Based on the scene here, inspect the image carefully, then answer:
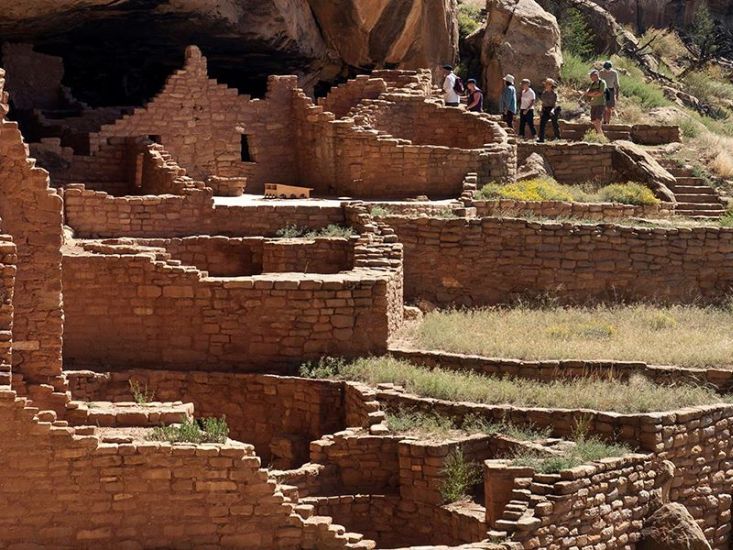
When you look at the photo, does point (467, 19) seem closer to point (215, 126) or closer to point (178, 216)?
point (215, 126)

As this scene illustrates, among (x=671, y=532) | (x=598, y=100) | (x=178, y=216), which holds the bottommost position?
(x=671, y=532)

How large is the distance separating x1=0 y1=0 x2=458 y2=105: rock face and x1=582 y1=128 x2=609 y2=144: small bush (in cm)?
300

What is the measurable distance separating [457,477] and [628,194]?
10521mm

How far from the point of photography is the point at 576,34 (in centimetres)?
4791

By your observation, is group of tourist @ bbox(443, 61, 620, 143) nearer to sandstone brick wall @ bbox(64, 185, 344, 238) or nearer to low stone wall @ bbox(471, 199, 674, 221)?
low stone wall @ bbox(471, 199, 674, 221)

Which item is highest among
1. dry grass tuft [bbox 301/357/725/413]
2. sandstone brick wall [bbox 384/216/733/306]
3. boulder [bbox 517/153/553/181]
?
boulder [bbox 517/153/553/181]

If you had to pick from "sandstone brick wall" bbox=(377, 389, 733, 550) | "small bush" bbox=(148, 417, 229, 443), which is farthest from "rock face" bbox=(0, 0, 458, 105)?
"small bush" bbox=(148, 417, 229, 443)

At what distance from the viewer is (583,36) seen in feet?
157

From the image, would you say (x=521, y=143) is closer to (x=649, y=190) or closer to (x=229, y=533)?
(x=649, y=190)

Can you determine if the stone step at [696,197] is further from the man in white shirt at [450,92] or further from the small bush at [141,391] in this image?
the small bush at [141,391]

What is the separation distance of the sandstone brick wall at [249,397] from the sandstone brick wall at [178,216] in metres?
3.14

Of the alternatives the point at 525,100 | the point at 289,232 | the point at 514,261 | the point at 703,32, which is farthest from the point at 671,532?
the point at 703,32

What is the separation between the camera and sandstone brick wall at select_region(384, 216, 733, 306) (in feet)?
113

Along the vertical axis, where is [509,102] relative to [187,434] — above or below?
above
